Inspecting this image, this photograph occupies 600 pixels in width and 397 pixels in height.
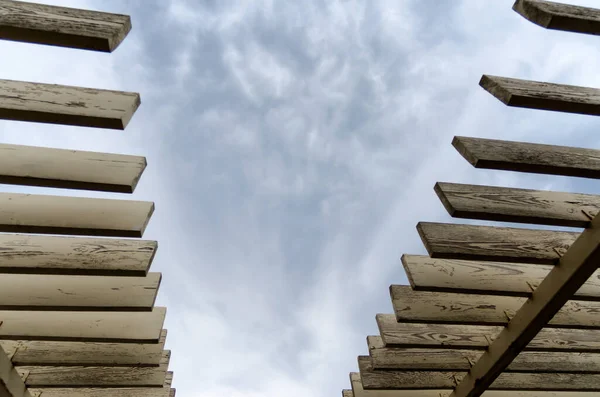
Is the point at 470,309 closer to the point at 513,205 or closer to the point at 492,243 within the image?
the point at 492,243

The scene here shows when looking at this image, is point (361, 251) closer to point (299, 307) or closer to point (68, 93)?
point (299, 307)

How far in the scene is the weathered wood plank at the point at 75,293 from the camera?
294cm

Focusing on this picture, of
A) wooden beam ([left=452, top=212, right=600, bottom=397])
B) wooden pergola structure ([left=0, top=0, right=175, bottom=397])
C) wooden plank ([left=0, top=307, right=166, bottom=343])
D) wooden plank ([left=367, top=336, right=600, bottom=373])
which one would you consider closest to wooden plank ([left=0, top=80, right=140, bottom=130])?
wooden pergola structure ([left=0, top=0, right=175, bottom=397])

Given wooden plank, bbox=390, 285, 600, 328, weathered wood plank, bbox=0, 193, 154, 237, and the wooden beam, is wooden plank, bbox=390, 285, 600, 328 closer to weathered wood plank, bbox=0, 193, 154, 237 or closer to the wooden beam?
the wooden beam

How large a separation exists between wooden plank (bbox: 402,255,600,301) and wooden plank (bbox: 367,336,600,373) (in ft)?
3.43

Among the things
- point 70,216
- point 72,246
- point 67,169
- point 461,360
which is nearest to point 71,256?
point 72,246

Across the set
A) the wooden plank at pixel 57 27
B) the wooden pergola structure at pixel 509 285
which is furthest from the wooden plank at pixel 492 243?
the wooden plank at pixel 57 27

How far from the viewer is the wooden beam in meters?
2.56

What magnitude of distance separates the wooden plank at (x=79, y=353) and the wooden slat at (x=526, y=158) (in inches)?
111

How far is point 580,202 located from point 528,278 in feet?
2.30

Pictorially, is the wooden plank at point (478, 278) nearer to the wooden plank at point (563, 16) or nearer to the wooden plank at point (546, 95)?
the wooden plank at point (546, 95)

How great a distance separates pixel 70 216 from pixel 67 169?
1.04ft

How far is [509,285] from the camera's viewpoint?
312cm

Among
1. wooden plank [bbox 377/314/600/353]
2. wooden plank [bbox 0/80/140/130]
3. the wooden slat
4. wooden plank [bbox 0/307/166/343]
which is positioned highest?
wooden plank [bbox 0/80/140/130]
